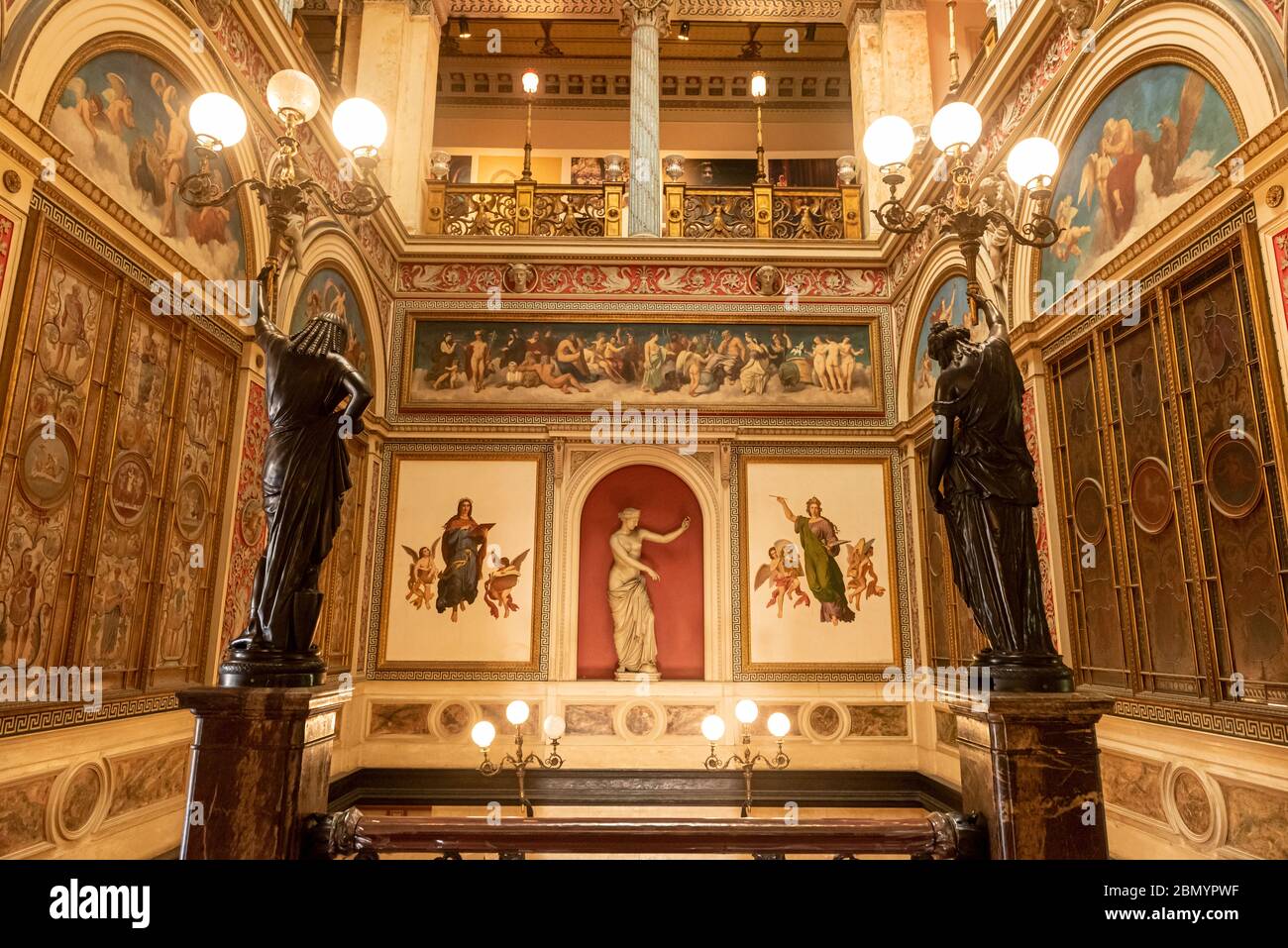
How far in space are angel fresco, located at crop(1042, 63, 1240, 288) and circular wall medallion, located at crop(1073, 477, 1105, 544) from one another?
1693mm

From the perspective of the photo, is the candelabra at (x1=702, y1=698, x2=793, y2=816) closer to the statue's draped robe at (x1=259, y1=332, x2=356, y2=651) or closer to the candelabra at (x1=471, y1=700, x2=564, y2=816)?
the candelabra at (x1=471, y1=700, x2=564, y2=816)

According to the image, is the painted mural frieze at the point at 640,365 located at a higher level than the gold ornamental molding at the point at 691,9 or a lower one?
lower

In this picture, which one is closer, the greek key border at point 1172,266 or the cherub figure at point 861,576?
the greek key border at point 1172,266

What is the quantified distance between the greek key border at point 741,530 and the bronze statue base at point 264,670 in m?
6.83

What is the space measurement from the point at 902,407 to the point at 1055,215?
377 cm

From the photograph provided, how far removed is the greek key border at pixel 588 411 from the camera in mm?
10258

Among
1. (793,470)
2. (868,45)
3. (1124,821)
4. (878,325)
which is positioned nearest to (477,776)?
(793,470)

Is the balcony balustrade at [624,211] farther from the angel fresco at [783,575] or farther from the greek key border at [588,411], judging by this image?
the angel fresco at [783,575]

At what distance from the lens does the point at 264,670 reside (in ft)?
11.7

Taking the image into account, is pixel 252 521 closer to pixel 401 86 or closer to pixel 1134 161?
pixel 401 86

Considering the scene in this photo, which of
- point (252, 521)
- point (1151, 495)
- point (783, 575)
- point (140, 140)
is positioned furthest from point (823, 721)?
point (140, 140)

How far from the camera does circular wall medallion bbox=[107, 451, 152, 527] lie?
199 inches

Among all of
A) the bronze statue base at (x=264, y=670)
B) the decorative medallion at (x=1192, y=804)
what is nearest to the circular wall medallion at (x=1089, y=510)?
the decorative medallion at (x=1192, y=804)

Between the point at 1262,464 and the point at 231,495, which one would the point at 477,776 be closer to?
the point at 231,495
